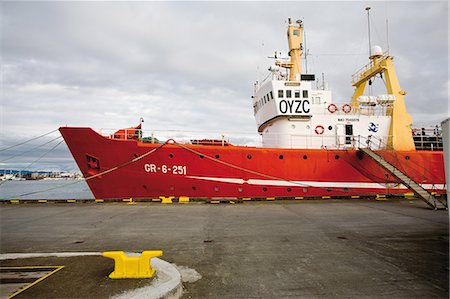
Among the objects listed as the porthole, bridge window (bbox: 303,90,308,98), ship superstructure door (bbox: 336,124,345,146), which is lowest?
the porthole

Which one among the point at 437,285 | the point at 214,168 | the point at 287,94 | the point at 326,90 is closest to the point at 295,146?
the point at 287,94

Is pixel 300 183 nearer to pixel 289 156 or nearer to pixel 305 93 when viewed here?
pixel 289 156

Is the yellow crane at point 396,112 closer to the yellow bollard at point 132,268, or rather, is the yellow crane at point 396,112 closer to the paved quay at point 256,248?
the paved quay at point 256,248

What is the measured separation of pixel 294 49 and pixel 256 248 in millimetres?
16691

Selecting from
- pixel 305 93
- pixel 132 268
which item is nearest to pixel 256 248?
pixel 132 268

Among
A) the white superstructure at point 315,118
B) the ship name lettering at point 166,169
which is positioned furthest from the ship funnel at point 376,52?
the ship name lettering at point 166,169

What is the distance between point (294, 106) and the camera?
15602mm

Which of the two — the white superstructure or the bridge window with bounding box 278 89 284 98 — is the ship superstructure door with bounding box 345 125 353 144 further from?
the bridge window with bounding box 278 89 284 98

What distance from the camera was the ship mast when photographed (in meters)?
18.7

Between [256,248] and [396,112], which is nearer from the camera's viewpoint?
[256,248]

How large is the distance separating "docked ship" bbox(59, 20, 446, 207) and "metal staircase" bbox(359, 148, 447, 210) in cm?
4

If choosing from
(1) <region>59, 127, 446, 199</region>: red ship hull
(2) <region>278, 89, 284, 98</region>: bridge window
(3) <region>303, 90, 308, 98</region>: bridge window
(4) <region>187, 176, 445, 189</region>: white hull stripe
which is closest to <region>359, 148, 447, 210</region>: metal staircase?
(1) <region>59, 127, 446, 199</region>: red ship hull

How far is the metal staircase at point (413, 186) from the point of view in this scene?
11045 millimetres

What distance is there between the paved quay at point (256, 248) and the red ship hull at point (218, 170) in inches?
124
